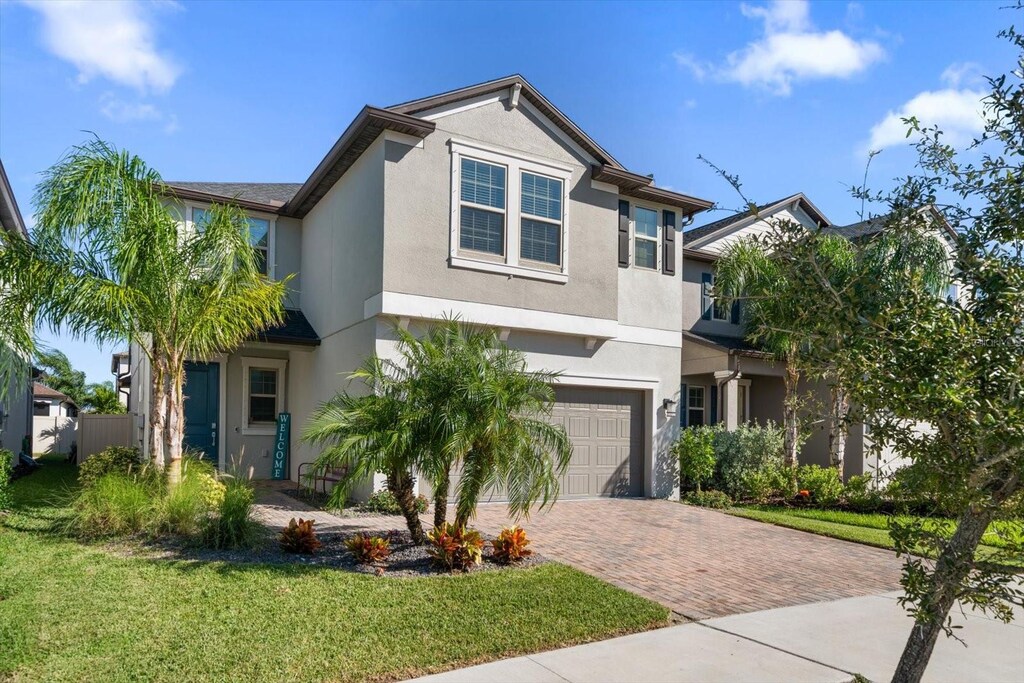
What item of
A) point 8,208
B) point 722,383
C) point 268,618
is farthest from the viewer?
point 722,383

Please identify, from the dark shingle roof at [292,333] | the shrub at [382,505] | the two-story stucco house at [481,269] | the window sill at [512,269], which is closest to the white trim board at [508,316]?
the two-story stucco house at [481,269]

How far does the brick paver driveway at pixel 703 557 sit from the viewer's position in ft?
26.3

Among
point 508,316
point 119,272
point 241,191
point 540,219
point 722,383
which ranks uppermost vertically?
point 241,191

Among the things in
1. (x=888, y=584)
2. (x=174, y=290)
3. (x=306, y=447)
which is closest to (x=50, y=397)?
(x=306, y=447)

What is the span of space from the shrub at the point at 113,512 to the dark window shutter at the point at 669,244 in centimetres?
1090

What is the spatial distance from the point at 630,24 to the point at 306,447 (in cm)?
1015

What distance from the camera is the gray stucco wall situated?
12219 mm

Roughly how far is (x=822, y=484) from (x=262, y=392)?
12453 mm

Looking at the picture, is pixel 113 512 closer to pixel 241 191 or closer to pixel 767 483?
pixel 241 191

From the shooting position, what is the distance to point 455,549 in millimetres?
7980

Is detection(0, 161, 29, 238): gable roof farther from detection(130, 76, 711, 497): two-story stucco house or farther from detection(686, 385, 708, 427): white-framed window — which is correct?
detection(686, 385, 708, 427): white-framed window

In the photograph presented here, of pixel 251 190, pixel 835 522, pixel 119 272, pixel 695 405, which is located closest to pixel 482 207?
pixel 119 272

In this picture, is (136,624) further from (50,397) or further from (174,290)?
(50,397)

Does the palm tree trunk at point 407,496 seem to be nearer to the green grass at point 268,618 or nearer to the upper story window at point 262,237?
the green grass at point 268,618
